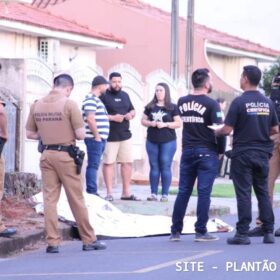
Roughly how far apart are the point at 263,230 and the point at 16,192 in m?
4.09

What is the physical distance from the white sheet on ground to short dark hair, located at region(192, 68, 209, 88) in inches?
90.6

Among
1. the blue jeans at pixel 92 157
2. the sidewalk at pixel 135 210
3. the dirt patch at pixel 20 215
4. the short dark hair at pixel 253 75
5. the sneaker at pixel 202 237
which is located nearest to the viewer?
the short dark hair at pixel 253 75

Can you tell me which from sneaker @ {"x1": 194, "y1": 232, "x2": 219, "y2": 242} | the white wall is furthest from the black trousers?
the white wall

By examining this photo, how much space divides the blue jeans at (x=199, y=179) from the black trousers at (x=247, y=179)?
0.91 ft

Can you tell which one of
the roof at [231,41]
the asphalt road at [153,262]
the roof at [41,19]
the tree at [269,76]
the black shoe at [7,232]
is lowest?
the asphalt road at [153,262]

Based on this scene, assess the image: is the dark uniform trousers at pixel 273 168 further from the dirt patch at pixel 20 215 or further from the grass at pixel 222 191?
the grass at pixel 222 191

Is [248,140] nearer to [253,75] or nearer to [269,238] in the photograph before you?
[253,75]

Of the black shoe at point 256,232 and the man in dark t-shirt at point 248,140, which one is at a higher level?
the man in dark t-shirt at point 248,140

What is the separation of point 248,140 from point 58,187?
2.14 m

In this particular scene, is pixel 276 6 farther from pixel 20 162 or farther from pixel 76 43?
pixel 20 162

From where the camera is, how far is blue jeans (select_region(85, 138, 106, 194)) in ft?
51.3

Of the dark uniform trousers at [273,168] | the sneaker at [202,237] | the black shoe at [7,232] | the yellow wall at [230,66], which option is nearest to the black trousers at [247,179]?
the sneaker at [202,237]

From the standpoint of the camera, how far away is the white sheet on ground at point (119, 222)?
13789mm

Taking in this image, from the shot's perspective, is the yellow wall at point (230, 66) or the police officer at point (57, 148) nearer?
the police officer at point (57, 148)
